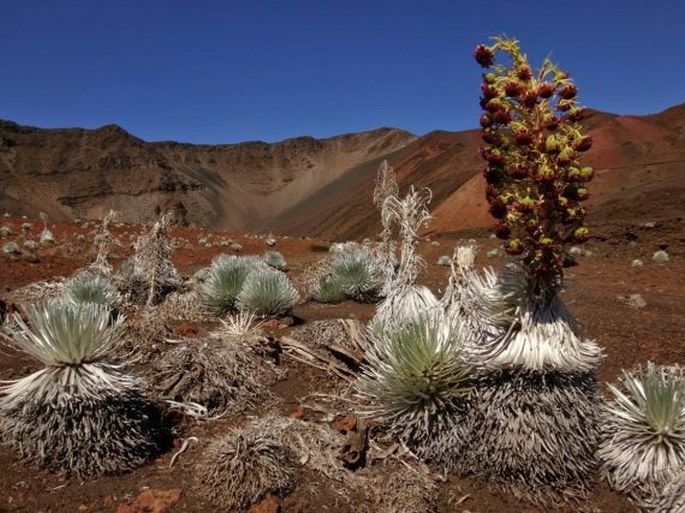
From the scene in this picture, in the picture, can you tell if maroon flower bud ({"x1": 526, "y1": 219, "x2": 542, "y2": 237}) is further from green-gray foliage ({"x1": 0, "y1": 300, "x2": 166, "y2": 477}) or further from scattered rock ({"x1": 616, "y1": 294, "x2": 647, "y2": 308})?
scattered rock ({"x1": 616, "y1": 294, "x2": 647, "y2": 308})

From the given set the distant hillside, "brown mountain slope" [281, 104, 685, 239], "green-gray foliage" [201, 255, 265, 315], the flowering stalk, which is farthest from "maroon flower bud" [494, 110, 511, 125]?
the distant hillside

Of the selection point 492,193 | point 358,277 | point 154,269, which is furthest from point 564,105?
point 154,269

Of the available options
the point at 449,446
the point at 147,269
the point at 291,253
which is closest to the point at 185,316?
the point at 147,269

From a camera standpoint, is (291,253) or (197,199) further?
(197,199)

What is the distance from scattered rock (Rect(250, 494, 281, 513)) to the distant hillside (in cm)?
1558

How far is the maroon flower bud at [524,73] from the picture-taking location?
2803mm

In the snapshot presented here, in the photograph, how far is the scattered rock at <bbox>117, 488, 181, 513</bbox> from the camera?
306cm

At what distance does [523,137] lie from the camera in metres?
2.74

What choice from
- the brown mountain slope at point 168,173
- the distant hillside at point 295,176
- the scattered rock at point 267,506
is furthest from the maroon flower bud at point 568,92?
the brown mountain slope at point 168,173

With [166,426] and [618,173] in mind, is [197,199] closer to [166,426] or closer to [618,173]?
[618,173]

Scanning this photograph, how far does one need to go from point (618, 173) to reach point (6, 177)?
5117 centimetres

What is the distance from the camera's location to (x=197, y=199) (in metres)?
69.2

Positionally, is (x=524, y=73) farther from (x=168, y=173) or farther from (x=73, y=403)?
(x=168, y=173)

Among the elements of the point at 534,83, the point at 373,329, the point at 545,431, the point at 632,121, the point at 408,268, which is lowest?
the point at 545,431
